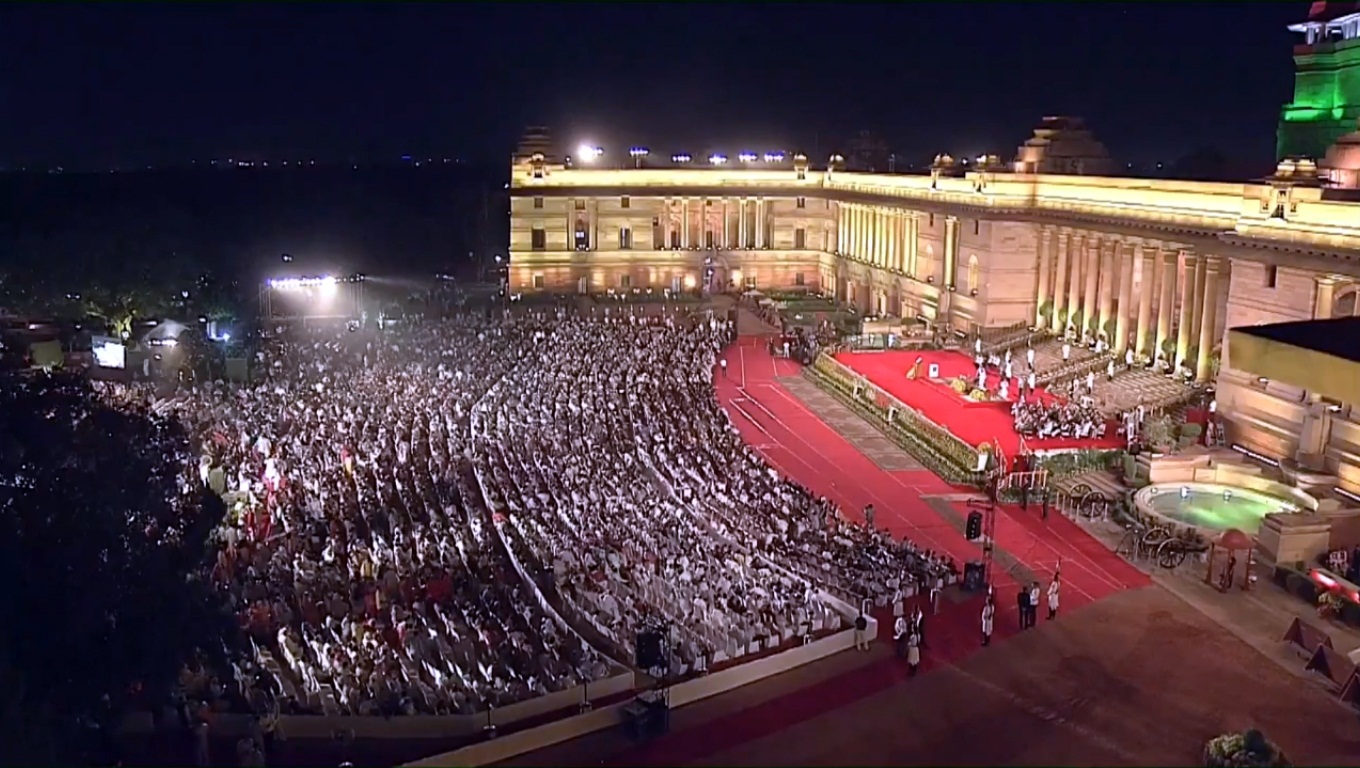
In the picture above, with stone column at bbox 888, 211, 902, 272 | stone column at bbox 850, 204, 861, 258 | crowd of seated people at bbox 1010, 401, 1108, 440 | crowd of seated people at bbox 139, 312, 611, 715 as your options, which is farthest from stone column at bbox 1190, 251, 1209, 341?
stone column at bbox 850, 204, 861, 258

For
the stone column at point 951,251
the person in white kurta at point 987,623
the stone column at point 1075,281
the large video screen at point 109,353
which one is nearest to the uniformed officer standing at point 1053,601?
the person in white kurta at point 987,623

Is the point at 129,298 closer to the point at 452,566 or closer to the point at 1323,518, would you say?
the point at 452,566

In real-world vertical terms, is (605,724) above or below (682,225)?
below

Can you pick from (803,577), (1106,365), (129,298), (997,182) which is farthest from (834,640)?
(129,298)

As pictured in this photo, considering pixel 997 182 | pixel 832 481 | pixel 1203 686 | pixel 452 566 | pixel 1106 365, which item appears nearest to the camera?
pixel 1203 686

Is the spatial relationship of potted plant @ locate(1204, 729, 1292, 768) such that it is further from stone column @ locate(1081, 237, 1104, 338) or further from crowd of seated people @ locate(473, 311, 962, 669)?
stone column @ locate(1081, 237, 1104, 338)

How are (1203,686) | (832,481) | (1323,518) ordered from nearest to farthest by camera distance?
(1203,686) < (1323,518) < (832,481)

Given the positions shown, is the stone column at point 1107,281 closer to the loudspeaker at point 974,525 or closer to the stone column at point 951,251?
the stone column at point 951,251
